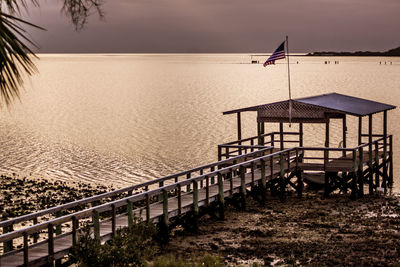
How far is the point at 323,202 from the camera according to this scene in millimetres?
21219

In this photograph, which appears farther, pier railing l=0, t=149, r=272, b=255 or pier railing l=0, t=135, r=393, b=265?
pier railing l=0, t=149, r=272, b=255

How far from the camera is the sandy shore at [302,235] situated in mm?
14562

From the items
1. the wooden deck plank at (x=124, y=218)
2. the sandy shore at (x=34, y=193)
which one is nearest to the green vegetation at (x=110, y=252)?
the wooden deck plank at (x=124, y=218)

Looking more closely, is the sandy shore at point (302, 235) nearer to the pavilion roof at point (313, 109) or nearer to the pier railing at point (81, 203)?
the pier railing at point (81, 203)

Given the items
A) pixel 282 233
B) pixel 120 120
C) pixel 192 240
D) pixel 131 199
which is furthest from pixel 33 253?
pixel 120 120

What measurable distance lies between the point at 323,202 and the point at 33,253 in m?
11.9

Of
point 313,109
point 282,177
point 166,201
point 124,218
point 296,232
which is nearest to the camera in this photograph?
point 124,218

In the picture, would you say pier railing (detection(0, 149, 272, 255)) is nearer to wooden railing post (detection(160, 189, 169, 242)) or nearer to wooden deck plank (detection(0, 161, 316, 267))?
wooden deck plank (detection(0, 161, 316, 267))

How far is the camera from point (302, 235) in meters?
16.7

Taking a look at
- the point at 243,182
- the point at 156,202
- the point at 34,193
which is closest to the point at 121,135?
the point at 34,193

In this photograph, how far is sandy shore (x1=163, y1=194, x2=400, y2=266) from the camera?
47.8 feet

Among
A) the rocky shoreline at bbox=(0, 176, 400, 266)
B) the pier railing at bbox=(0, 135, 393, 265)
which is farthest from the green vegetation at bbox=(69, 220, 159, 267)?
the rocky shoreline at bbox=(0, 176, 400, 266)

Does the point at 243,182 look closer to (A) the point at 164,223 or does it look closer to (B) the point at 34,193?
(A) the point at 164,223

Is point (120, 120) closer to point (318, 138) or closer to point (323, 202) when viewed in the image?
point (318, 138)
